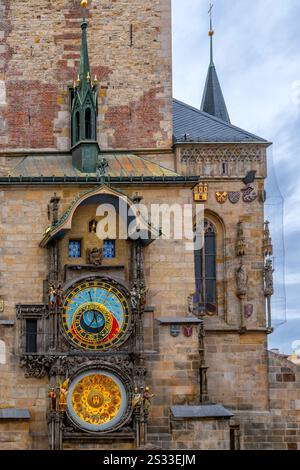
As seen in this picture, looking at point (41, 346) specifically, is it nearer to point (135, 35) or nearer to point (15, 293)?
point (15, 293)

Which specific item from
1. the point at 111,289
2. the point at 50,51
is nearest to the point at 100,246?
the point at 111,289

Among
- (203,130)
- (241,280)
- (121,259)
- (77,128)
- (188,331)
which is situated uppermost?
(203,130)

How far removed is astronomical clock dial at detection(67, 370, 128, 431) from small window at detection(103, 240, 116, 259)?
9.61 ft

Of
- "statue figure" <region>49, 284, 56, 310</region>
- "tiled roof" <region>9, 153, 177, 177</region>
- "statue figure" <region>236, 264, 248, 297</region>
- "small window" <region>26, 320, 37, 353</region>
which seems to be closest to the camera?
"statue figure" <region>49, 284, 56, 310</region>

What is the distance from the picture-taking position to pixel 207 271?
29578 millimetres

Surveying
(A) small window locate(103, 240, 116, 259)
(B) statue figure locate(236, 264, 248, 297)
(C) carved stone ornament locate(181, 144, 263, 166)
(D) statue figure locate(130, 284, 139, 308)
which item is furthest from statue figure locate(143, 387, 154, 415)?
(C) carved stone ornament locate(181, 144, 263, 166)

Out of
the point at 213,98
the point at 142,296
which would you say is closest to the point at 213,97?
the point at 213,98

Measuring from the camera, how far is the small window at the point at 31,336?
26016mm

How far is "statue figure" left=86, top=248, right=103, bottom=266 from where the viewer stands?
2648 centimetres

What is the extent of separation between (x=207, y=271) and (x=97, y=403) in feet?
18.4

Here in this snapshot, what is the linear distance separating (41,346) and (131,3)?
10136 millimetres

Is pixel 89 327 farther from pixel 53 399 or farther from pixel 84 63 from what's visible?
pixel 84 63

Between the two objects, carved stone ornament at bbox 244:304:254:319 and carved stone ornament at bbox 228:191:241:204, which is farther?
carved stone ornament at bbox 228:191:241:204

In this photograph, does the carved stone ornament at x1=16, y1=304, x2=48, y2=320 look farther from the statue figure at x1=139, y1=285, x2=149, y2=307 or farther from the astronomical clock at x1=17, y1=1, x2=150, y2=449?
the statue figure at x1=139, y1=285, x2=149, y2=307
